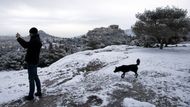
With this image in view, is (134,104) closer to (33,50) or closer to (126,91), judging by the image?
(126,91)

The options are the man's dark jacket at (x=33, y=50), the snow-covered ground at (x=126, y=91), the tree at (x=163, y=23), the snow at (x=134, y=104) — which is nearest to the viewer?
the snow at (x=134, y=104)

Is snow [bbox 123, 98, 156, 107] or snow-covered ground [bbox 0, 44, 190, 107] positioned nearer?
snow [bbox 123, 98, 156, 107]

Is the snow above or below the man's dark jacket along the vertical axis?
below

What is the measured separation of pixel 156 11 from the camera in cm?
2591

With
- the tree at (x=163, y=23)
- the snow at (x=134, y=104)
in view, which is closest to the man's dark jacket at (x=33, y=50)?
the snow at (x=134, y=104)

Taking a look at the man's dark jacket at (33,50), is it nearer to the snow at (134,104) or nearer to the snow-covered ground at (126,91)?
the snow-covered ground at (126,91)

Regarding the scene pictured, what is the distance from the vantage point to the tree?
978 inches

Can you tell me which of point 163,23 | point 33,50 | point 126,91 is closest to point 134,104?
point 126,91

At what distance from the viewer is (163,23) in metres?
25.1

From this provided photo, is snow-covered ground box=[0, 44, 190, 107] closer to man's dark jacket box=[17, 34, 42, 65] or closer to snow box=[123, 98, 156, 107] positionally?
snow box=[123, 98, 156, 107]

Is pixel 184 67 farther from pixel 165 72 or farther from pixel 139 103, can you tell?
pixel 139 103

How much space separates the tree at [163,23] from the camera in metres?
24.8

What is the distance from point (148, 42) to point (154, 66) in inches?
683

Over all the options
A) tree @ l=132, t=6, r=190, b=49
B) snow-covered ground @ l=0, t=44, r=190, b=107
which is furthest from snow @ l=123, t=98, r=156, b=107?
Answer: tree @ l=132, t=6, r=190, b=49
